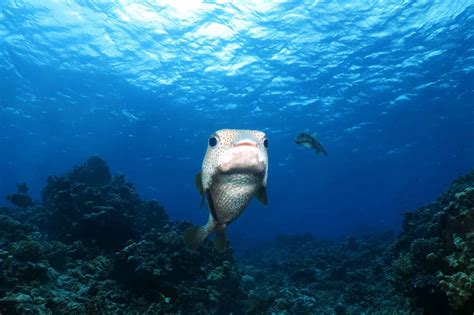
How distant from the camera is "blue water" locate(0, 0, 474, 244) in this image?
17547 millimetres

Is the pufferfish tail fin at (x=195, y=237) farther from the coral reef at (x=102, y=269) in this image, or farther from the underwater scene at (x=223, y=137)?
the coral reef at (x=102, y=269)

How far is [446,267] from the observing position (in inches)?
231

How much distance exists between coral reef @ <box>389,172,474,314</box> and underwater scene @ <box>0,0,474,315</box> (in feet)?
0.11

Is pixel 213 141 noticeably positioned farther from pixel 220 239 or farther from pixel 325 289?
pixel 325 289

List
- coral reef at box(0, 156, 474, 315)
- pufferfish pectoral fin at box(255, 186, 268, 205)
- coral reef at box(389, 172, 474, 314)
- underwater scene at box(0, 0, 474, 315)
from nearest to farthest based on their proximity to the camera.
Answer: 1. pufferfish pectoral fin at box(255, 186, 268, 205)
2. coral reef at box(389, 172, 474, 314)
3. coral reef at box(0, 156, 474, 315)
4. underwater scene at box(0, 0, 474, 315)

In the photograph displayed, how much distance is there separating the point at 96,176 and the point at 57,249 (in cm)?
961

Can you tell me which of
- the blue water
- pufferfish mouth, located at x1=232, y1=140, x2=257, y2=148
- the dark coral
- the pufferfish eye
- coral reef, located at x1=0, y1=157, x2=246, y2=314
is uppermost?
the blue water

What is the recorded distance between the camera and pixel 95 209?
10992 millimetres

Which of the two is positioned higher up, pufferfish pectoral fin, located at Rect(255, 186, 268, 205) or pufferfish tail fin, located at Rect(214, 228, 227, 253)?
pufferfish pectoral fin, located at Rect(255, 186, 268, 205)

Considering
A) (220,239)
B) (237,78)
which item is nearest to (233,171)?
(220,239)

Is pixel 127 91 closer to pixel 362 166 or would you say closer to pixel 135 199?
pixel 135 199

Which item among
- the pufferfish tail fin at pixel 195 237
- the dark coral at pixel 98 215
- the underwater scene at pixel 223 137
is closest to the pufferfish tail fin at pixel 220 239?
the underwater scene at pixel 223 137

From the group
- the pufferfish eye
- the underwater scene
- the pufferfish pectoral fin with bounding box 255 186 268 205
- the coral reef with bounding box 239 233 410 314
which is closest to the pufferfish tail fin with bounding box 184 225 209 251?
the underwater scene

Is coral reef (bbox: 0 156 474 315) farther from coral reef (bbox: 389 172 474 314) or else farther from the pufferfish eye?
the pufferfish eye
